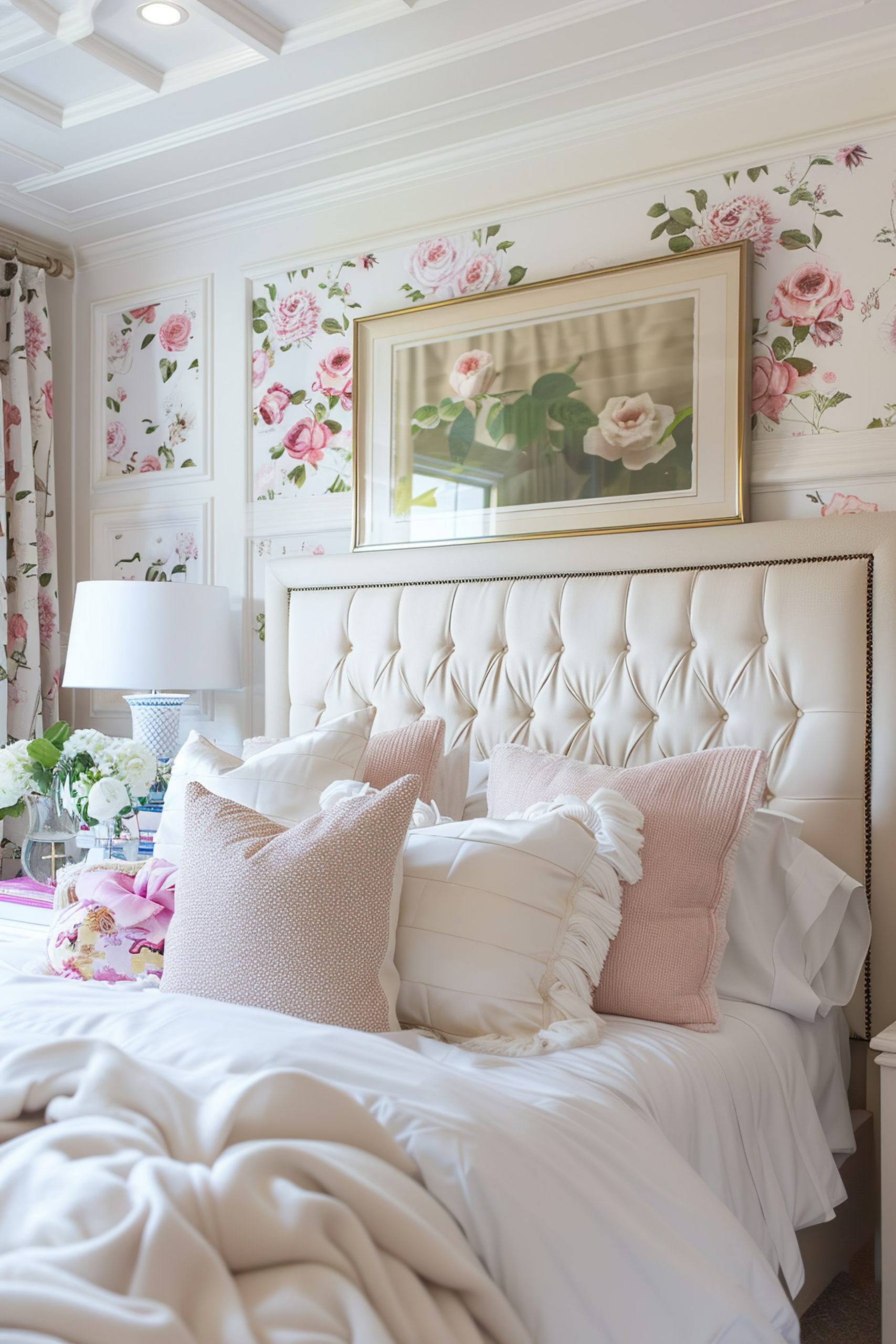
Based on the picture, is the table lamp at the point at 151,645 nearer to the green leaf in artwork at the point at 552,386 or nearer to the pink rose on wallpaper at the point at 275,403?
the pink rose on wallpaper at the point at 275,403

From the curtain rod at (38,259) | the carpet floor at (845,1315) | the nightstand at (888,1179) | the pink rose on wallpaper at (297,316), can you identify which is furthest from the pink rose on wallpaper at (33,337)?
the carpet floor at (845,1315)

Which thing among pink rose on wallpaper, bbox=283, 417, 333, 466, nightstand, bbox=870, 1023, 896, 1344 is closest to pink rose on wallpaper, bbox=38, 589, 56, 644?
pink rose on wallpaper, bbox=283, 417, 333, 466

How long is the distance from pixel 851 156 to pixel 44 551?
248 centimetres

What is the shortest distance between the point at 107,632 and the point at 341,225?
50.0 inches

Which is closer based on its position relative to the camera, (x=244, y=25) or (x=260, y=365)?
(x=244, y=25)

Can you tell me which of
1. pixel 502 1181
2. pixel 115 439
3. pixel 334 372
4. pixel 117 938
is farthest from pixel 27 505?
pixel 502 1181

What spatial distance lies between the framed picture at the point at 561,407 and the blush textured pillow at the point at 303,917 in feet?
3.70

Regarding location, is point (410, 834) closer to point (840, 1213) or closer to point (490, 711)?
point (490, 711)

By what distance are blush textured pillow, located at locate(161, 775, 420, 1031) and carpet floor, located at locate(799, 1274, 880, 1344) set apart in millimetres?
1002

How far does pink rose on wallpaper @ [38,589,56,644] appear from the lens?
3389 mm

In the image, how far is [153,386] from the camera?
333cm

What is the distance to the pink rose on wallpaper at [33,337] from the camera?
3361mm

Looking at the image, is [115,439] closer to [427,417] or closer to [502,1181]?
[427,417]

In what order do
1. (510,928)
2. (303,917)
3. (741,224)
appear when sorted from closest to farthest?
1. (303,917)
2. (510,928)
3. (741,224)
